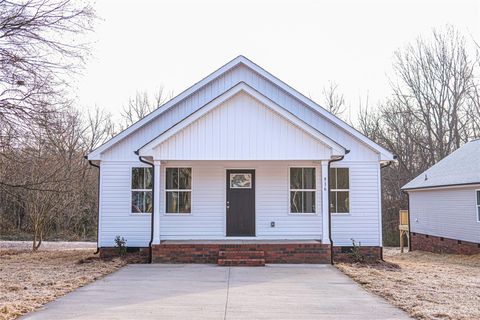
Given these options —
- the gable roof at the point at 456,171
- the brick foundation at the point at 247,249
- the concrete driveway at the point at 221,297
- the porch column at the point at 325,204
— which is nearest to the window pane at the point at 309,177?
the porch column at the point at 325,204

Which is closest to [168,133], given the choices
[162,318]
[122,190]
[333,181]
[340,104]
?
[122,190]

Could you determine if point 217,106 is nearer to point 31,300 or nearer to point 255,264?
point 255,264

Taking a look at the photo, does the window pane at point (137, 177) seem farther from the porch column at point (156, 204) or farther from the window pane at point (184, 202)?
the porch column at point (156, 204)

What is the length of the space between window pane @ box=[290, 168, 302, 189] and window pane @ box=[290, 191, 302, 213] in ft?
0.65

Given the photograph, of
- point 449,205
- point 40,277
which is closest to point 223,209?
point 40,277

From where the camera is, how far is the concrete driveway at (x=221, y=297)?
6949 millimetres

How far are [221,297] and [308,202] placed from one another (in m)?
7.00

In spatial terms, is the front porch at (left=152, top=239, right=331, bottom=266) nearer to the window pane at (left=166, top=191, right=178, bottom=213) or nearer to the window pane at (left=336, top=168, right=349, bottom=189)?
the window pane at (left=166, top=191, right=178, bottom=213)

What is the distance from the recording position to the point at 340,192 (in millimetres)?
14711

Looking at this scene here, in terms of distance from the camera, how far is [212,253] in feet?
42.1

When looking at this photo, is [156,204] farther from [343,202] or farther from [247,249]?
[343,202]

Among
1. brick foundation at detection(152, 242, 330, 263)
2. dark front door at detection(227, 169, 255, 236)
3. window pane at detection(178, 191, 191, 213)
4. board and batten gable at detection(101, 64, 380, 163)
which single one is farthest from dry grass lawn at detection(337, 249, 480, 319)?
window pane at detection(178, 191, 191, 213)

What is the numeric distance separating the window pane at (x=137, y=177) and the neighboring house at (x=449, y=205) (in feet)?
39.8

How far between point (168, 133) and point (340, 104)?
1093 inches
